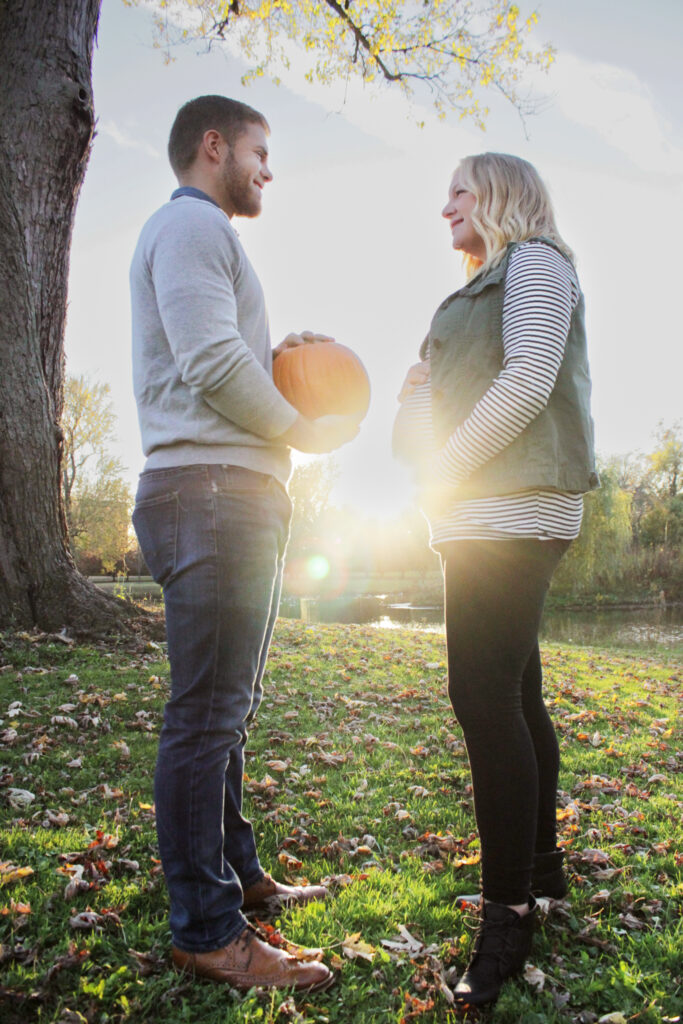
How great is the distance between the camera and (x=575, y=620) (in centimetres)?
→ 2708

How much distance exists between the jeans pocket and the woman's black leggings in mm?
891

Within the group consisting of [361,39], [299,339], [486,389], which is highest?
[361,39]

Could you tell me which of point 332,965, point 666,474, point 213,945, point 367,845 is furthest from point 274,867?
point 666,474

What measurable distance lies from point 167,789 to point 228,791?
1.57 feet

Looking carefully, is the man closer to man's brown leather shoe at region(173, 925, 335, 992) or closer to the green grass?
man's brown leather shoe at region(173, 925, 335, 992)

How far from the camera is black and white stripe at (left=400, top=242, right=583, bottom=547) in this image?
6.60 feet

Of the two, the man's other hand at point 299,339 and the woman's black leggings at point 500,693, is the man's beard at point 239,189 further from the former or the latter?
the woman's black leggings at point 500,693

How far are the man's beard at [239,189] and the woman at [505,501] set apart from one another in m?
0.83

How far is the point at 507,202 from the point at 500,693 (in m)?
1.67

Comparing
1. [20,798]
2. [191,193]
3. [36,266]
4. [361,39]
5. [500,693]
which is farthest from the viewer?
[361,39]

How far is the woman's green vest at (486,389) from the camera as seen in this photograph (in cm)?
207

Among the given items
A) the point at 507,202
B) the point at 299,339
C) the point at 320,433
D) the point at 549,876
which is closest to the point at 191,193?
the point at 299,339

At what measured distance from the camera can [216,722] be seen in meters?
1.94

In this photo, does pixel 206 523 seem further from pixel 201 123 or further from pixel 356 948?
pixel 356 948
